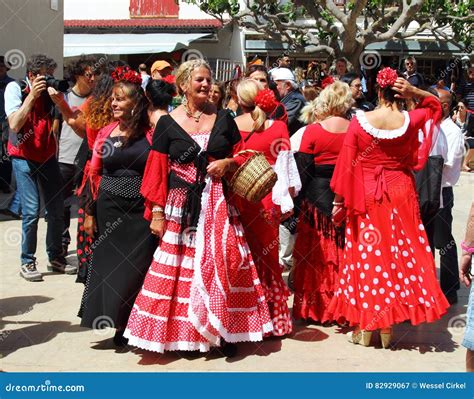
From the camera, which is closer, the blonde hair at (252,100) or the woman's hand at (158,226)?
the woman's hand at (158,226)

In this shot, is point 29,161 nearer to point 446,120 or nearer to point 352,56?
point 446,120

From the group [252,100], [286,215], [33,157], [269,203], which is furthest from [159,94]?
[33,157]

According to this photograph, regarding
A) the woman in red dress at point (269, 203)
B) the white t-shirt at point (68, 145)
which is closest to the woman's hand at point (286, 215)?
the woman in red dress at point (269, 203)

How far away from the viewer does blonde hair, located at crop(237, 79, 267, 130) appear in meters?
5.49

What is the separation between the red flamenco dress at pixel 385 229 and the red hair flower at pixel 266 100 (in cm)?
59

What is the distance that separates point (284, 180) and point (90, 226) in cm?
141

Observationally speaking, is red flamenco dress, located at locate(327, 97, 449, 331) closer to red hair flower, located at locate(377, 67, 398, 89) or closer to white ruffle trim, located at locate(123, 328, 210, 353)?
red hair flower, located at locate(377, 67, 398, 89)

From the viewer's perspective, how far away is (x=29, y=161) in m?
6.83

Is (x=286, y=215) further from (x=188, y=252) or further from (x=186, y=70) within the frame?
(x=186, y=70)

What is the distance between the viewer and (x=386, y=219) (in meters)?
5.15

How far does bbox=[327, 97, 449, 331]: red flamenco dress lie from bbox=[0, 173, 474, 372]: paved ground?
26 cm

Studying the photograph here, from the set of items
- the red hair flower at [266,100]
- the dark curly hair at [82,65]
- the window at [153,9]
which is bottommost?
the red hair flower at [266,100]

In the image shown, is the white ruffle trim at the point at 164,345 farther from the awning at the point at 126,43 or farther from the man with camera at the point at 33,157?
the awning at the point at 126,43

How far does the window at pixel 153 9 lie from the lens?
2816 centimetres
